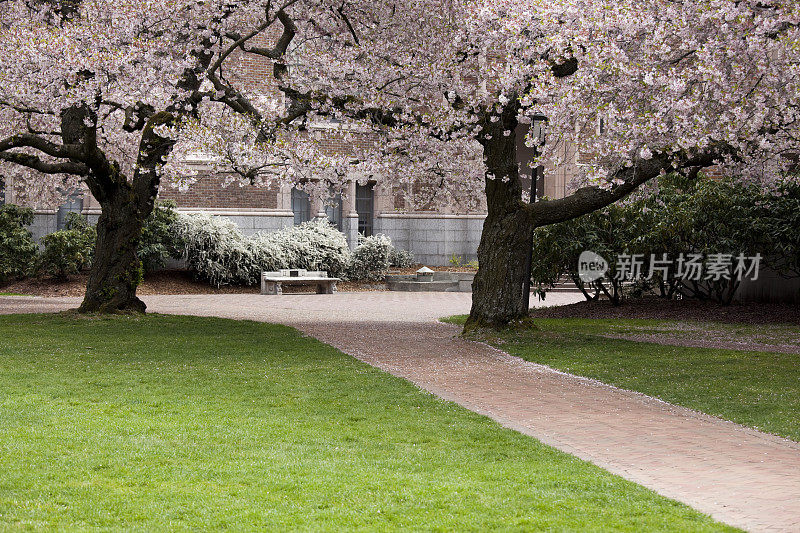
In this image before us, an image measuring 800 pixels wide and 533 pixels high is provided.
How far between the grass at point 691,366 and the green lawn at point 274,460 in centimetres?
257

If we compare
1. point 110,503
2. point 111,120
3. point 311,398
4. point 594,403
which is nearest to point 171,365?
point 311,398

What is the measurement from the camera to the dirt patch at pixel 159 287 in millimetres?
27047

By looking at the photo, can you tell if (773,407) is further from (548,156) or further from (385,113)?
(385,113)

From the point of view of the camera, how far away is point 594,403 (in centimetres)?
962

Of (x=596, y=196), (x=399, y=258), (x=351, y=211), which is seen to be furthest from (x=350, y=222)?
(x=596, y=196)

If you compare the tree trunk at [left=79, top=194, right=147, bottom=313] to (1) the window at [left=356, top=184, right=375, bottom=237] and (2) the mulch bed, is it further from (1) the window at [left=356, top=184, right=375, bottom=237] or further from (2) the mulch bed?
(1) the window at [left=356, top=184, right=375, bottom=237]

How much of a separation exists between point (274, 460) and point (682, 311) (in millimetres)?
15570

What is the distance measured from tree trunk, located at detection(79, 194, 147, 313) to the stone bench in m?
10.6

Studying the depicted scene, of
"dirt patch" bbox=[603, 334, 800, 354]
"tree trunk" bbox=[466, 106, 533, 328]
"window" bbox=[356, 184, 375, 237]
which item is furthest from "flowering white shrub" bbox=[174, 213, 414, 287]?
"dirt patch" bbox=[603, 334, 800, 354]

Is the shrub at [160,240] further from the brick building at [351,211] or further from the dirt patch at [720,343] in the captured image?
the dirt patch at [720,343]

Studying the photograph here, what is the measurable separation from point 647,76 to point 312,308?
13312 millimetres

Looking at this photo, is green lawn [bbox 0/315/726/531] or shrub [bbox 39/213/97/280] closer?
green lawn [bbox 0/315/726/531]

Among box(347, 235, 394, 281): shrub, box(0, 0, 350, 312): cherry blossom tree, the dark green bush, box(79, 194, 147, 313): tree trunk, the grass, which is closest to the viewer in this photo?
the grass

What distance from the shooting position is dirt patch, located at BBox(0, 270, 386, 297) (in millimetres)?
27047
